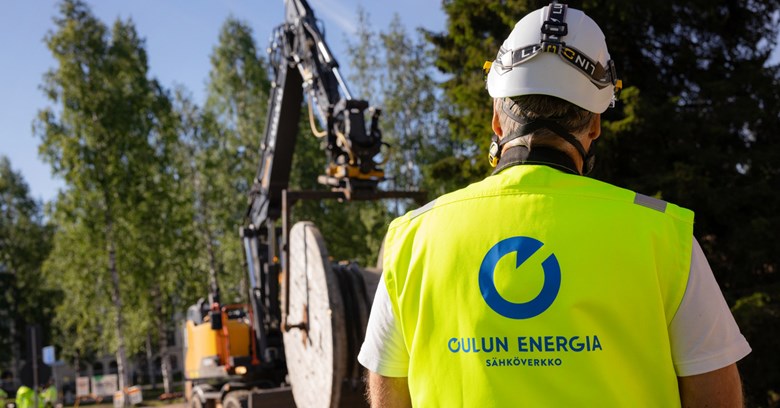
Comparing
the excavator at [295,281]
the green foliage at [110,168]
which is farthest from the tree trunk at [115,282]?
the excavator at [295,281]

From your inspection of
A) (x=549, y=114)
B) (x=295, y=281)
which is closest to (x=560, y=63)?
(x=549, y=114)

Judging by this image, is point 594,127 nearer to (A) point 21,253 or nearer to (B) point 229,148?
(B) point 229,148

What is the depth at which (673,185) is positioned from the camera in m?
13.2

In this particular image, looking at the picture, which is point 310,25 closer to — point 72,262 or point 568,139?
point 568,139

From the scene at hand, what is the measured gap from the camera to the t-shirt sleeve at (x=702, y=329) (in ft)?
5.27

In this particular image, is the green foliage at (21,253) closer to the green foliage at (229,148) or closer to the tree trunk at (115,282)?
the green foliage at (229,148)

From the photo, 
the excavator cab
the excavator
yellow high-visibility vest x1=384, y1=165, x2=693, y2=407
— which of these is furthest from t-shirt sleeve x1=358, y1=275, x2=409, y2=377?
the excavator cab

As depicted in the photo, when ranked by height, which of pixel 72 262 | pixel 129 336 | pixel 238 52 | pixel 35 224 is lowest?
pixel 129 336

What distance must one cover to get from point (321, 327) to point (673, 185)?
7096 mm

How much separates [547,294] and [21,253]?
5261 centimetres

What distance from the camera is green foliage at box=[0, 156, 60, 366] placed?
1949 inches

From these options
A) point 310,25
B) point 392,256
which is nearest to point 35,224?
point 310,25

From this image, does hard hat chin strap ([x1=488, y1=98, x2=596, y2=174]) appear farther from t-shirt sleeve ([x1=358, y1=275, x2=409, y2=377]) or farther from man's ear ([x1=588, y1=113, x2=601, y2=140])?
t-shirt sleeve ([x1=358, y1=275, x2=409, y2=377])

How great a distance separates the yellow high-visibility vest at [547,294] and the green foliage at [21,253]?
50.2 meters
